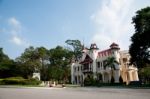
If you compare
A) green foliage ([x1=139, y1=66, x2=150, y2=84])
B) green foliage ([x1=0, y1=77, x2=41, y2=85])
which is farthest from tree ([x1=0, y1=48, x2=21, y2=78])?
green foliage ([x1=139, y1=66, x2=150, y2=84])

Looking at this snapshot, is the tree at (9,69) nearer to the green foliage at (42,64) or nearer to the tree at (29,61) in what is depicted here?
the green foliage at (42,64)

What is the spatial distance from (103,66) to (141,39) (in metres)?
22.0

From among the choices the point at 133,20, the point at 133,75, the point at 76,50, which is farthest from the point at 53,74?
the point at 133,20

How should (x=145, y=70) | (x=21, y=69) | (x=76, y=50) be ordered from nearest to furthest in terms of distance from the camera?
(x=145, y=70), (x=21, y=69), (x=76, y=50)

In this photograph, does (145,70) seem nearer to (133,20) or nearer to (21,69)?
(133,20)

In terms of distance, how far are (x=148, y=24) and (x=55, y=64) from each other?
54.2m

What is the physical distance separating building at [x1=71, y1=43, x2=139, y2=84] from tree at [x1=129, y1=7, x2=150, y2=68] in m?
9.95

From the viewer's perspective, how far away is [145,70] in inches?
2483

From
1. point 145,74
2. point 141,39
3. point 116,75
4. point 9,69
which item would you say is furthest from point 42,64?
point 141,39

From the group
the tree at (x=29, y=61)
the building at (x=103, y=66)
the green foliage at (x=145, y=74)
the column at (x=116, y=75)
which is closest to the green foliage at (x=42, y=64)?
the tree at (x=29, y=61)

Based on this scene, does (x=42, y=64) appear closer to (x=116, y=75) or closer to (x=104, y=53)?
(x=104, y=53)

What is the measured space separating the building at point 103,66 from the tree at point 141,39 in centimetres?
995

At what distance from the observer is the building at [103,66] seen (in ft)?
225

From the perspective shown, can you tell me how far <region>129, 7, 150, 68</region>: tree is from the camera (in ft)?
169
